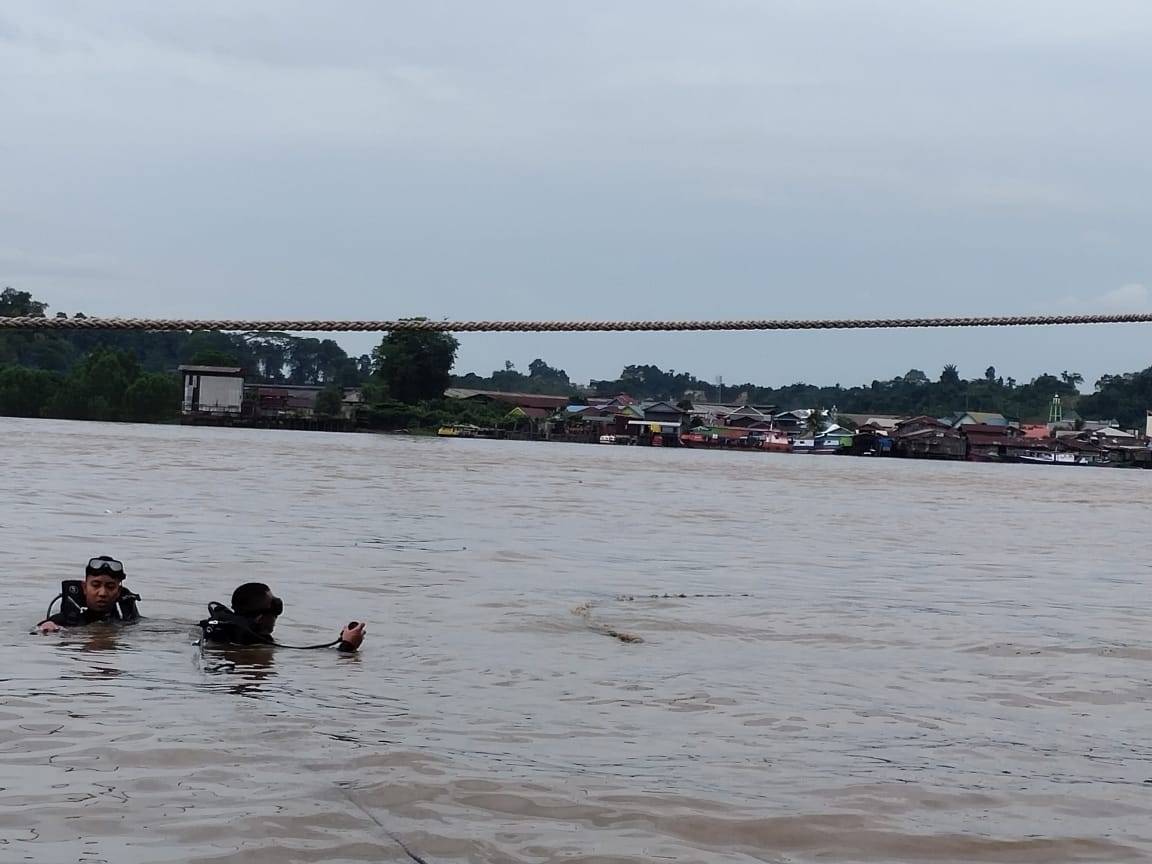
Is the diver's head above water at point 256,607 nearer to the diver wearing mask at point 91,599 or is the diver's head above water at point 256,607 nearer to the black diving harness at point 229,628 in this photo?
the black diving harness at point 229,628

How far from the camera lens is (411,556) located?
16953 millimetres

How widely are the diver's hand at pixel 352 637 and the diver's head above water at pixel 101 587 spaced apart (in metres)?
1.59

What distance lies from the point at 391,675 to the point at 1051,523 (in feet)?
77.3

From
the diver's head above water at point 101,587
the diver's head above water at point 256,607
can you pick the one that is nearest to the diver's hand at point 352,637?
the diver's head above water at point 256,607

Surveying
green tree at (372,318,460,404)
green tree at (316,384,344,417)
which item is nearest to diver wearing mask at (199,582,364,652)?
green tree at (372,318,460,404)

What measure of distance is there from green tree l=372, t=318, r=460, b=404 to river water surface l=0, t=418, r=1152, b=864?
8234 cm

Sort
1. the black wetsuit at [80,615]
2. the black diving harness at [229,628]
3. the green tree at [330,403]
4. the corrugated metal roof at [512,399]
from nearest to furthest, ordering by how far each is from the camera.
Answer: the black diving harness at [229,628], the black wetsuit at [80,615], the green tree at [330,403], the corrugated metal roof at [512,399]

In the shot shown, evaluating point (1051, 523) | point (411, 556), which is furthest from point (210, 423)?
point (411, 556)

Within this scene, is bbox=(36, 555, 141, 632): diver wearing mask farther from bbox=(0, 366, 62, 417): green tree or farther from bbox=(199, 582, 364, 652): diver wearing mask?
bbox=(0, 366, 62, 417): green tree

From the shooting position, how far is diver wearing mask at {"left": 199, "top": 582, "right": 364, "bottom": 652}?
9.34 meters

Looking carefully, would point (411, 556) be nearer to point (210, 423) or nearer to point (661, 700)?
point (661, 700)

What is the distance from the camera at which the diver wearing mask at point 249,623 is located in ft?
30.6

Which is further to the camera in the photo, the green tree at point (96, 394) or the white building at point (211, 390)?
the white building at point (211, 390)

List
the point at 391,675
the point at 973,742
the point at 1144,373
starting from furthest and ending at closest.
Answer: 1. the point at 1144,373
2. the point at 391,675
3. the point at 973,742
